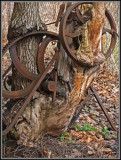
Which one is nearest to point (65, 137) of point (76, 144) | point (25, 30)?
point (76, 144)

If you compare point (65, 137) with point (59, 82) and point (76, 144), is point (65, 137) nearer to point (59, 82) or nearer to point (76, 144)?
point (76, 144)

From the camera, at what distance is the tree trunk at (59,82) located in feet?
7.91

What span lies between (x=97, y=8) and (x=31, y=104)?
4.95 ft

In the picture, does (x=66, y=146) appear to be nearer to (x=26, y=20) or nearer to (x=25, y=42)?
(x=25, y=42)

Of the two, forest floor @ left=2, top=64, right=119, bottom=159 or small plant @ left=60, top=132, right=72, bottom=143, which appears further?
small plant @ left=60, top=132, right=72, bottom=143

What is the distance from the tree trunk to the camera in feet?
7.91

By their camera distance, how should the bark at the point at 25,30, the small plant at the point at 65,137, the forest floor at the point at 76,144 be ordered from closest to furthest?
the forest floor at the point at 76,144
the bark at the point at 25,30
the small plant at the point at 65,137

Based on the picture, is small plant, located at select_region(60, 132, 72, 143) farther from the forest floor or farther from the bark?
the bark

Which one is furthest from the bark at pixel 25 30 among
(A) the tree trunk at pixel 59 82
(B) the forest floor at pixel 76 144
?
(B) the forest floor at pixel 76 144

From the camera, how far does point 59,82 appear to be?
2660mm

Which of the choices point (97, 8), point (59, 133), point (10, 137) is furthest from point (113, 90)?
point (10, 137)

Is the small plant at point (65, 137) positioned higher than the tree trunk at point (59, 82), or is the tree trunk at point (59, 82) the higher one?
the tree trunk at point (59, 82)

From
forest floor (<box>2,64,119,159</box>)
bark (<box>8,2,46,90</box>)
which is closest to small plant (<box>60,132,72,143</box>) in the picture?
forest floor (<box>2,64,119,159</box>)

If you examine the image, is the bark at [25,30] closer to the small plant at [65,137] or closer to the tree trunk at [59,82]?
the tree trunk at [59,82]
